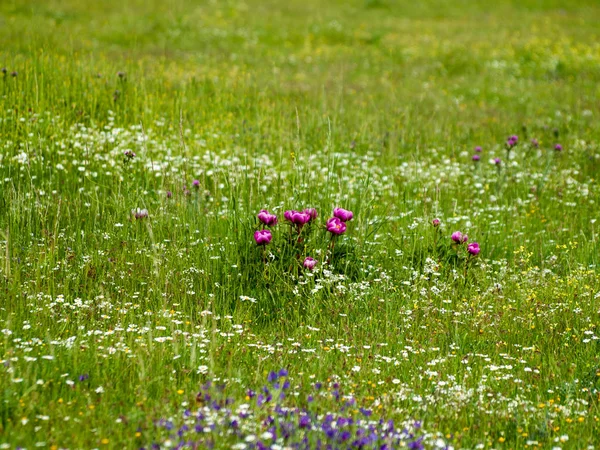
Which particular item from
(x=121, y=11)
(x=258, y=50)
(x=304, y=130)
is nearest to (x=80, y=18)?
(x=121, y=11)

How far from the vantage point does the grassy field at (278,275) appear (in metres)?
3.55

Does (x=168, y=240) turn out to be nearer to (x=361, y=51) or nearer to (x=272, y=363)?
(x=272, y=363)

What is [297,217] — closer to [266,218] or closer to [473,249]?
[266,218]

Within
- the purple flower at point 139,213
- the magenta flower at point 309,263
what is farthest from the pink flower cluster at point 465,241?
the purple flower at point 139,213

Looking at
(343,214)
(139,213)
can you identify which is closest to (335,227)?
(343,214)

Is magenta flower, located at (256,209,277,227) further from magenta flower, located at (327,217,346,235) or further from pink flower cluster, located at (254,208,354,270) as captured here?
magenta flower, located at (327,217,346,235)

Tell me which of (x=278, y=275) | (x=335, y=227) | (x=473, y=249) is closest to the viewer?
(x=278, y=275)

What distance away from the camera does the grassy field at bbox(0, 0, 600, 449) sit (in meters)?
3.55

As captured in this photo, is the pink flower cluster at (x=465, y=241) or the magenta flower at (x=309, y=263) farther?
the pink flower cluster at (x=465, y=241)

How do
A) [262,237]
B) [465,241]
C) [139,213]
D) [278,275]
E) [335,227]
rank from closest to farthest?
[262,237]
[278,275]
[335,227]
[139,213]
[465,241]

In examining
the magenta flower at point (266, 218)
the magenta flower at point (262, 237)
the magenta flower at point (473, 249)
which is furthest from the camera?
the magenta flower at point (473, 249)

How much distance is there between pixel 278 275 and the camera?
5.25m

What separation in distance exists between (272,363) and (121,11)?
22.3 metres

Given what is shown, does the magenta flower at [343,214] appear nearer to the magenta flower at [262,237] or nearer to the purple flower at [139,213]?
the magenta flower at [262,237]
